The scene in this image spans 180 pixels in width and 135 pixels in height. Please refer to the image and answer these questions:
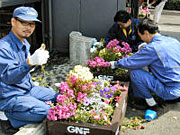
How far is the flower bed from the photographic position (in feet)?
8.88

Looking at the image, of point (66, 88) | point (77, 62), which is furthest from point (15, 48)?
point (77, 62)

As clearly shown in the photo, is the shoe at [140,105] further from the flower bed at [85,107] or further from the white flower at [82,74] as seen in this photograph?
the white flower at [82,74]

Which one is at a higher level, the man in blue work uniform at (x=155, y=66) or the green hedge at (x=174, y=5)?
the green hedge at (x=174, y=5)

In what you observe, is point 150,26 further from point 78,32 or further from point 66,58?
point 66,58

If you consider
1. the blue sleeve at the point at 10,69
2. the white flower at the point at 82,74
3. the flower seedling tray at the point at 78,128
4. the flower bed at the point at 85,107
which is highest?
the blue sleeve at the point at 10,69

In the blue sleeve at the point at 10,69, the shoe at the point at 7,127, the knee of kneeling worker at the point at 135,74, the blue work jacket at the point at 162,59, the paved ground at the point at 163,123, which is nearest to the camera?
the blue sleeve at the point at 10,69

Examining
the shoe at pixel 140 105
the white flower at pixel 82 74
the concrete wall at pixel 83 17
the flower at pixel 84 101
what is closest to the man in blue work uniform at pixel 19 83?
the flower at pixel 84 101

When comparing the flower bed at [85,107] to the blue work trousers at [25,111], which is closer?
the flower bed at [85,107]

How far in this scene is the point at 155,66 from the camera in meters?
3.86

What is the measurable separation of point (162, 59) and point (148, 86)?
512 millimetres

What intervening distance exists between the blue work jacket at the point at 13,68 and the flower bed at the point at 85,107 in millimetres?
478

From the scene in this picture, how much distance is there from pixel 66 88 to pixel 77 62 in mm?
3106

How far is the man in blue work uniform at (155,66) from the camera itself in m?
3.72

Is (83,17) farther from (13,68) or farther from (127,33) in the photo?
(13,68)
